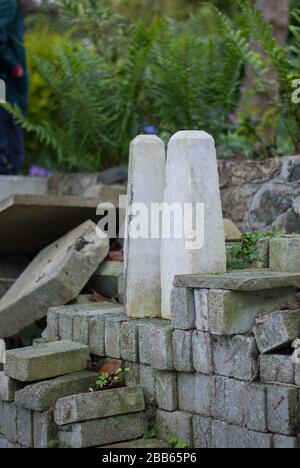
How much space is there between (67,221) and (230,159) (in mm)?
1302

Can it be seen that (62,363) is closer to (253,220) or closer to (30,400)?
(30,400)

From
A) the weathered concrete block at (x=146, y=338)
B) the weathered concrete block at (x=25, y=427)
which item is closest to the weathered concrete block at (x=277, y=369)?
the weathered concrete block at (x=146, y=338)

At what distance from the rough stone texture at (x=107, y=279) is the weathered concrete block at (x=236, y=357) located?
4.96 ft

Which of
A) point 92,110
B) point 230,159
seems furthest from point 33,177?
point 230,159

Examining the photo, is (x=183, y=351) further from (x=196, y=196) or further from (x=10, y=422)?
(x=10, y=422)

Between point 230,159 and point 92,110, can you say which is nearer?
point 230,159

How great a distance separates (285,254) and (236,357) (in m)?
0.68

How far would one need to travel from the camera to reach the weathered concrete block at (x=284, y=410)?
10.8 feet

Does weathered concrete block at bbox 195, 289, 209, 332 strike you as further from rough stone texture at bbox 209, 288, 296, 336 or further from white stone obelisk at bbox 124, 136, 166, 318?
white stone obelisk at bbox 124, 136, 166, 318

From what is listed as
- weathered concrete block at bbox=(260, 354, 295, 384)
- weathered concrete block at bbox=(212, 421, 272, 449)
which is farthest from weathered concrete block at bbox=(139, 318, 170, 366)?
weathered concrete block at bbox=(260, 354, 295, 384)

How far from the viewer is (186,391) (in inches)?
149

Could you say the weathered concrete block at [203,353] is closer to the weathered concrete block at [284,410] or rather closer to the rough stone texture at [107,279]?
the weathered concrete block at [284,410]

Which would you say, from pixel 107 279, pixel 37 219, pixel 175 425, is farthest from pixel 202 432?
pixel 37 219

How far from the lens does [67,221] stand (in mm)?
5652
